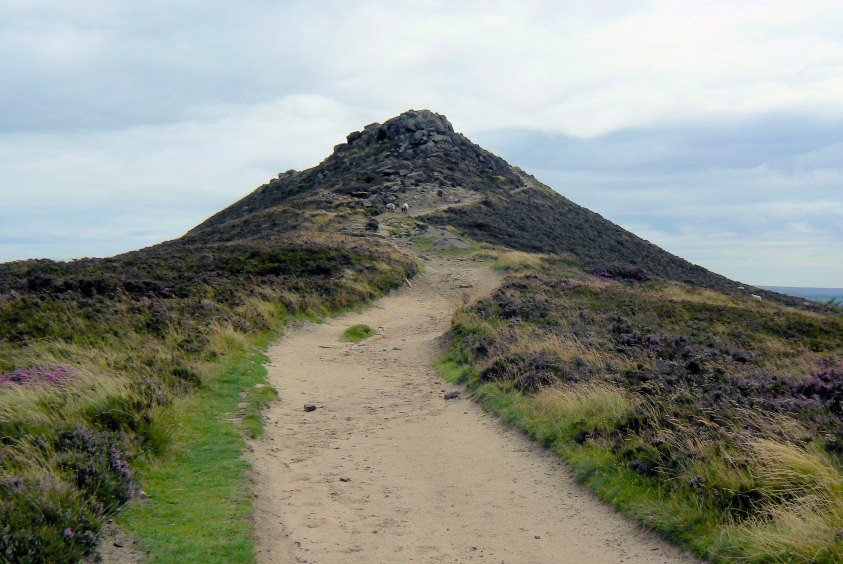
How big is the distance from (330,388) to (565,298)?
1202cm

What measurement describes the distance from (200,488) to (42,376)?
364 centimetres

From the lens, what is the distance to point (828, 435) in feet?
20.0

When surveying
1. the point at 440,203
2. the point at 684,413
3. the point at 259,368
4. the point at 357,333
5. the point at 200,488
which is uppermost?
the point at 440,203

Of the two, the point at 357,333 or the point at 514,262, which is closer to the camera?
the point at 357,333

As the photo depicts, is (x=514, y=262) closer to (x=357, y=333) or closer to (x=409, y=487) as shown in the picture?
(x=357, y=333)

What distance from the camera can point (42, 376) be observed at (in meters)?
7.74

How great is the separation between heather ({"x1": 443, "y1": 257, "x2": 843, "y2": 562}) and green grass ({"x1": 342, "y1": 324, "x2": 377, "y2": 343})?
3162mm

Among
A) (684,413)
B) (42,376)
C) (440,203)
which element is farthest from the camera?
(440,203)

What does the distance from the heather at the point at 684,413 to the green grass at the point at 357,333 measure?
10.4 ft

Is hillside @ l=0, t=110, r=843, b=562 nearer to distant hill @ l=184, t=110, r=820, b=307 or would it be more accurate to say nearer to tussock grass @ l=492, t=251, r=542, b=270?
tussock grass @ l=492, t=251, r=542, b=270

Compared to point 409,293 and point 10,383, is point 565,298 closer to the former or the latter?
point 409,293

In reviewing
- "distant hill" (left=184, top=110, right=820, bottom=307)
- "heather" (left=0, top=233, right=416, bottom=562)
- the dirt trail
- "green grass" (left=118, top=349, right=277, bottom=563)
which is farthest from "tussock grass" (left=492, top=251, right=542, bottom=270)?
"green grass" (left=118, top=349, right=277, bottom=563)

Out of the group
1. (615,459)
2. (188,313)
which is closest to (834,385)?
(615,459)

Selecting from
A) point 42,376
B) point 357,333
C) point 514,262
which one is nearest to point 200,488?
point 42,376
